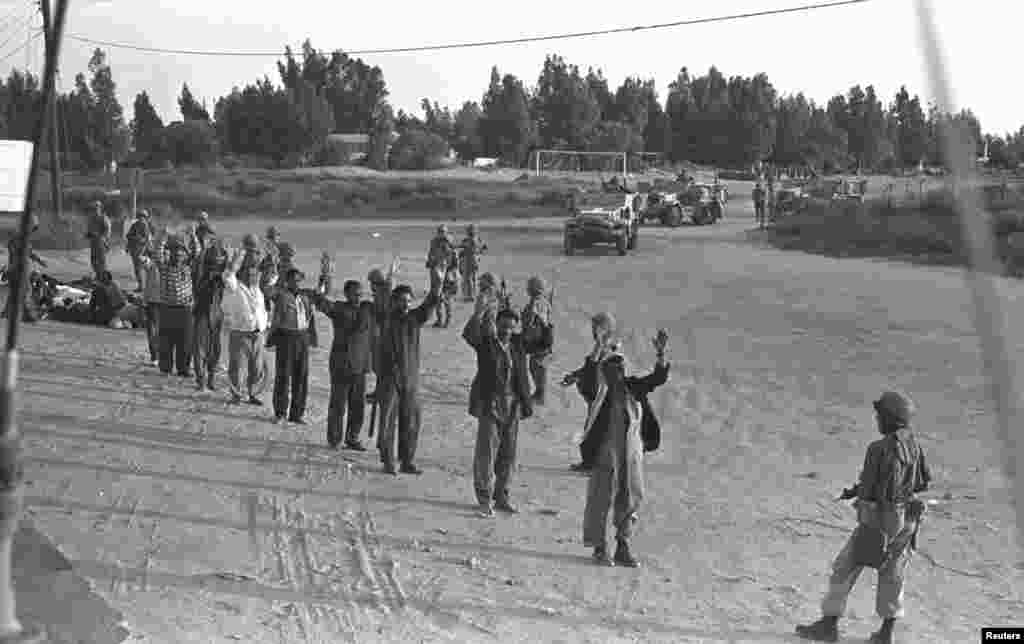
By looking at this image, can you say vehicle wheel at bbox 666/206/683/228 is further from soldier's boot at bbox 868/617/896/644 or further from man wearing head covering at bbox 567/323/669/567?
soldier's boot at bbox 868/617/896/644

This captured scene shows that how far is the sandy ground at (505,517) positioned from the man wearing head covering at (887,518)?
362 millimetres

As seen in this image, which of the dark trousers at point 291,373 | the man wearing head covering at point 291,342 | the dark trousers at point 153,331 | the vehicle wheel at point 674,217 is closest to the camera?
the man wearing head covering at point 291,342

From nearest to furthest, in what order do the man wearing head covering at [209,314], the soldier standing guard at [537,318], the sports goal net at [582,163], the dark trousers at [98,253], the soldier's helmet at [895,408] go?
the soldier's helmet at [895,408] < the soldier standing guard at [537,318] < the man wearing head covering at [209,314] < the dark trousers at [98,253] < the sports goal net at [582,163]

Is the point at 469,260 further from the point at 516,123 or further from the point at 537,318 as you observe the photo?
the point at 516,123

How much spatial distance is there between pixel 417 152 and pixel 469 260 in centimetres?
6518

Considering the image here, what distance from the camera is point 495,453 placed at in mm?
10648

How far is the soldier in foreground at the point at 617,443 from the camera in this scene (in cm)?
908

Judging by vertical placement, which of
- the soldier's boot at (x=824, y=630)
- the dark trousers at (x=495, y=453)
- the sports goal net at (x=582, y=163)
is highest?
the sports goal net at (x=582, y=163)

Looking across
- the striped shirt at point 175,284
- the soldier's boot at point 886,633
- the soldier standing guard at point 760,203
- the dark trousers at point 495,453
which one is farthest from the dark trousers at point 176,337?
the soldier standing guard at point 760,203

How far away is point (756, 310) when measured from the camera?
24500mm

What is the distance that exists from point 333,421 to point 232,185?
181 feet

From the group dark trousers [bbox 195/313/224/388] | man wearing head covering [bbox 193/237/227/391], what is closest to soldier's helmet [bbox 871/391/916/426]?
man wearing head covering [bbox 193/237/227/391]

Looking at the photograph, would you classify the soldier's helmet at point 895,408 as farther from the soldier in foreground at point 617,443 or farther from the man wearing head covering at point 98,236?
the man wearing head covering at point 98,236

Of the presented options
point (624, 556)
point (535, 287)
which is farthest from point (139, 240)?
point (624, 556)
